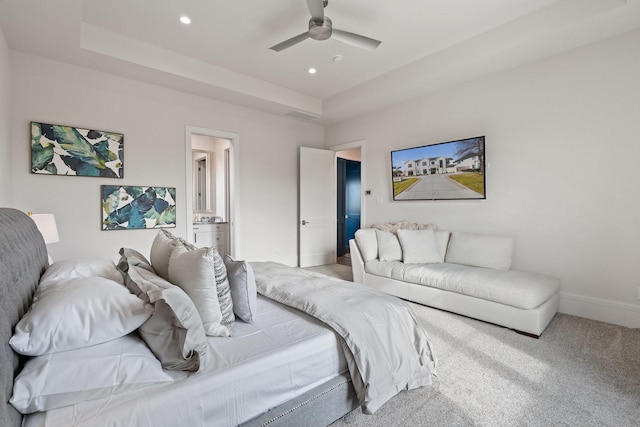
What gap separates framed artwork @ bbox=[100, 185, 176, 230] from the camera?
3740 mm

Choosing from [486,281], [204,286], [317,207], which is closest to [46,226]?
[204,286]

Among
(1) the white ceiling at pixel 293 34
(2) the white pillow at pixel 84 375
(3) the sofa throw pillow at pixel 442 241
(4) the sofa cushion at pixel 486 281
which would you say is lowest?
(4) the sofa cushion at pixel 486 281

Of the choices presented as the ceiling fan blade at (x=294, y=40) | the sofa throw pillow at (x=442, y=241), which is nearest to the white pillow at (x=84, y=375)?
the ceiling fan blade at (x=294, y=40)

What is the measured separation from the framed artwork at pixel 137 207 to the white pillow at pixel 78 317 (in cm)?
280

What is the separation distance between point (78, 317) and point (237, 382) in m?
0.63

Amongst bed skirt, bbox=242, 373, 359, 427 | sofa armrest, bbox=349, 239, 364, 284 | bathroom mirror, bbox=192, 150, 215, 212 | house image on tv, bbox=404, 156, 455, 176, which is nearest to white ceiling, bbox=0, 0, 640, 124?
house image on tv, bbox=404, 156, 455, 176

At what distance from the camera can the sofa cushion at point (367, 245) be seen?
4223mm

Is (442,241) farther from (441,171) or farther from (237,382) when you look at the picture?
(237,382)

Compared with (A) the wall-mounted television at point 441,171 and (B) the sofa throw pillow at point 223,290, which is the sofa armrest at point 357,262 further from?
(B) the sofa throw pillow at point 223,290

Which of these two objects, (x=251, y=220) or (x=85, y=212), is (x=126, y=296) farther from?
(x=251, y=220)

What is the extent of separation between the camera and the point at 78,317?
1089mm

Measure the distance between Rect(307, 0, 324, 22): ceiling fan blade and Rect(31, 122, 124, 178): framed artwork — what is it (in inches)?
111

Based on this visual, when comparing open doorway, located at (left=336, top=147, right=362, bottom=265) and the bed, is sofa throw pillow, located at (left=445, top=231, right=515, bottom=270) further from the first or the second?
open doorway, located at (left=336, top=147, right=362, bottom=265)

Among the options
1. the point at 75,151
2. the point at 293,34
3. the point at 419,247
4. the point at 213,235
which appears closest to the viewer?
the point at 293,34
